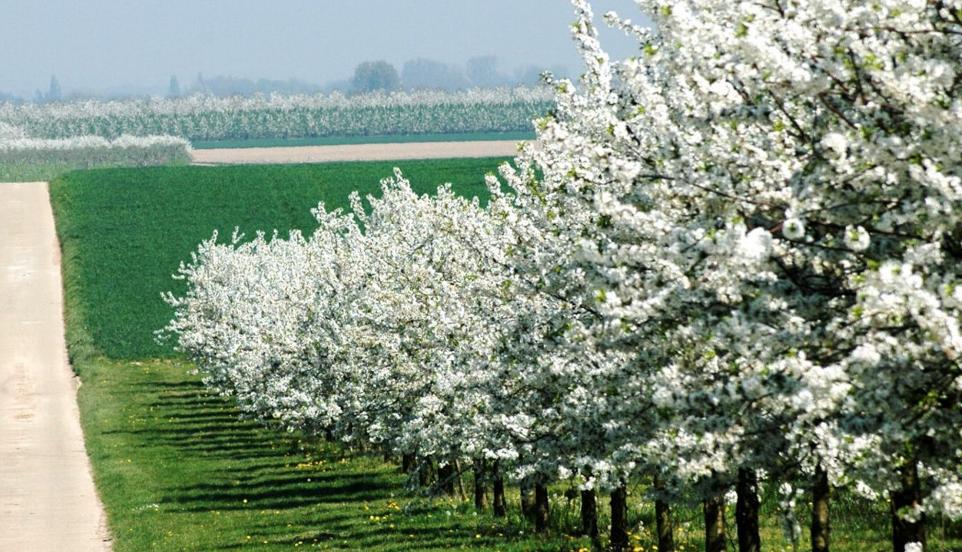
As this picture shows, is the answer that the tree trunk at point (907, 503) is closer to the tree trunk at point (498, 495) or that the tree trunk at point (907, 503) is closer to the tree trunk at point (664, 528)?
the tree trunk at point (664, 528)

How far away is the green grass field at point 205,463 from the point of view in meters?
26.3

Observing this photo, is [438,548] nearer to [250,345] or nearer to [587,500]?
[587,500]

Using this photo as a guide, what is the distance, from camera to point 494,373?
2003 centimetres

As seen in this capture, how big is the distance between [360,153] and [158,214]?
2210 inches

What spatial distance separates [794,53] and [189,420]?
48500 millimetres

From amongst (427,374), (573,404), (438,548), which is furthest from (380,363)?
(573,404)

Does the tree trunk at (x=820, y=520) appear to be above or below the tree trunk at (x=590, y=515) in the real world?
above

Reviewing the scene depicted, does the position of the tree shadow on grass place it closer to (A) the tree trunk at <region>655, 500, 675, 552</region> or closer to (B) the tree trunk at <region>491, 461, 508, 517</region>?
(B) the tree trunk at <region>491, 461, 508, 517</region>

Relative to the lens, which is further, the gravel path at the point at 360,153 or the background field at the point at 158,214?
the gravel path at the point at 360,153

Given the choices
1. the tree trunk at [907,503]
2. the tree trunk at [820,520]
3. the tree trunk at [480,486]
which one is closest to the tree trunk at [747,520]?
the tree trunk at [820,520]

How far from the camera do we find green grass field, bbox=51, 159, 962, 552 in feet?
86.3

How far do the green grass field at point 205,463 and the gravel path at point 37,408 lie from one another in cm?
82

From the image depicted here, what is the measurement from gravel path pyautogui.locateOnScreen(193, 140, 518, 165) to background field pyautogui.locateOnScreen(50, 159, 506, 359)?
17.8m

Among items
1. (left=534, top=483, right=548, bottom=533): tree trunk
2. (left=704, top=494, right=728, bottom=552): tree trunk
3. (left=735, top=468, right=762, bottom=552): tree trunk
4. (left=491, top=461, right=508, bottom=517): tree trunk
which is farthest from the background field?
(left=735, top=468, right=762, bottom=552): tree trunk
